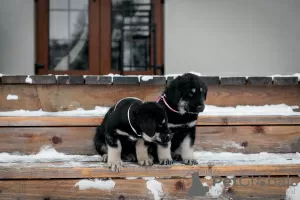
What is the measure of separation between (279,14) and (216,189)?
11.8 ft

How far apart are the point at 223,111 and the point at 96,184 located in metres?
1.37

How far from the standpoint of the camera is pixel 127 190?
7.73 ft

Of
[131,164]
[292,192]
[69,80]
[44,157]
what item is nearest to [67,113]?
[69,80]

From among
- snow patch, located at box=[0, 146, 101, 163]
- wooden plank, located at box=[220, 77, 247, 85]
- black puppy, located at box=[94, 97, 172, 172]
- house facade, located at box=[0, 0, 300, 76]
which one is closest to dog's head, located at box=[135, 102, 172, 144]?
black puppy, located at box=[94, 97, 172, 172]

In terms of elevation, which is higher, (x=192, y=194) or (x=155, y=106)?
(x=155, y=106)

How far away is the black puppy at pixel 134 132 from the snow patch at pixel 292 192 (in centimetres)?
78

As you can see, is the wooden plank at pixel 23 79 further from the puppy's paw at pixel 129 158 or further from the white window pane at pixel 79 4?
A: the white window pane at pixel 79 4

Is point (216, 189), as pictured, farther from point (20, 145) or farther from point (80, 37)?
point (80, 37)

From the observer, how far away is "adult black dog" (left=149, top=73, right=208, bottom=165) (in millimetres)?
2525

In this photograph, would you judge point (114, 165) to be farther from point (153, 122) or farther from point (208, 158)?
point (208, 158)

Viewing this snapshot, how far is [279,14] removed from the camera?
524 centimetres

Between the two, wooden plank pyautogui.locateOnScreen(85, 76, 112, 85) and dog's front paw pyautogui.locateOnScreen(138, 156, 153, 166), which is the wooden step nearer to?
wooden plank pyautogui.locateOnScreen(85, 76, 112, 85)

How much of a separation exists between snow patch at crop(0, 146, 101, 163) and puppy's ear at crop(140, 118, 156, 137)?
0.60 metres

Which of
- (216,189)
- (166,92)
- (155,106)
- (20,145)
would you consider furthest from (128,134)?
(20,145)
